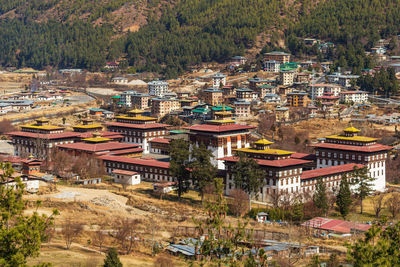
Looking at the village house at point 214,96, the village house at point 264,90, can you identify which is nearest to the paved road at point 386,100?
the village house at point 264,90

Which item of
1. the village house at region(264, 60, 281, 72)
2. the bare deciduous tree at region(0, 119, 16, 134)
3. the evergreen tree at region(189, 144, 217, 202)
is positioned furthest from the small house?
the village house at region(264, 60, 281, 72)

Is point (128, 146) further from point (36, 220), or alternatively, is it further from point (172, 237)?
point (36, 220)

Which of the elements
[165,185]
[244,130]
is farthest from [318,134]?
[165,185]

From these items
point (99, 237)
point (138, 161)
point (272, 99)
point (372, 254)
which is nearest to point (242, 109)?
point (272, 99)

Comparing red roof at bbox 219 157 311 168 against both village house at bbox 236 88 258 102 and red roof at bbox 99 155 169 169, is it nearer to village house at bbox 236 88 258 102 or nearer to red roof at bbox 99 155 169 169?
red roof at bbox 99 155 169 169

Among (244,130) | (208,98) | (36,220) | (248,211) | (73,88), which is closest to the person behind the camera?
(36,220)

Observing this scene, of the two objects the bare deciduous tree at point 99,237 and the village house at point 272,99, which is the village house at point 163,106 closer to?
the village house at point 272,99
